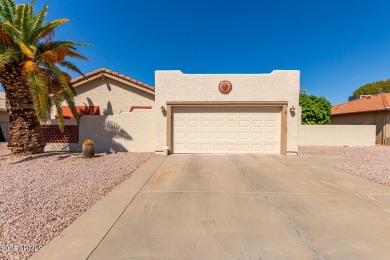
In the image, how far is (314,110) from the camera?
18562mm

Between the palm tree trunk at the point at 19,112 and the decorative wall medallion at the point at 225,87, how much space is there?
29.7ft

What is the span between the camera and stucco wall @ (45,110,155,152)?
1094 cm

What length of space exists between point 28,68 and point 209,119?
815 centimetres

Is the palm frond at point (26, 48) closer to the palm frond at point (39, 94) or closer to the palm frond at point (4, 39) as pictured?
the palm frond at point (39, 94)

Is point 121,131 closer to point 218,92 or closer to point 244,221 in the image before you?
point 218,92

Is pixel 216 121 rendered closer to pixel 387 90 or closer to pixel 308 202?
pixel 308 202

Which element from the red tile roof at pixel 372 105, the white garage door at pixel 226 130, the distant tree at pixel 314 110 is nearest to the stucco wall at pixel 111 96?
the white garage door at pixel 226 130

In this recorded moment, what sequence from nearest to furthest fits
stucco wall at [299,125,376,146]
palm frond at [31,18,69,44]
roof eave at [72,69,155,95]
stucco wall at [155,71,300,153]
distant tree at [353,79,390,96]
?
palm frond at [31,18,69,44] → stucco wall at [155,71,300,153] → roof eave at [72,69,155,95] → stucco wall at [299,125,376,146] → distant tree at [353,79,390,96]

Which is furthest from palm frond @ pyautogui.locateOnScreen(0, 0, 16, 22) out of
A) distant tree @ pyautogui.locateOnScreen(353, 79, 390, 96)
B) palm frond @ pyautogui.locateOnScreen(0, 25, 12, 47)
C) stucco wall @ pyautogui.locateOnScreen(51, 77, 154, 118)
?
distant tree @ pyautogui.locateOnScreen(353, 79, 390, 96)

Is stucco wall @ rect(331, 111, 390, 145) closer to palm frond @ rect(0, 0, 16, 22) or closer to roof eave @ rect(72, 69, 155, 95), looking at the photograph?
roof eave @ rect(72, 69, 155, 95)

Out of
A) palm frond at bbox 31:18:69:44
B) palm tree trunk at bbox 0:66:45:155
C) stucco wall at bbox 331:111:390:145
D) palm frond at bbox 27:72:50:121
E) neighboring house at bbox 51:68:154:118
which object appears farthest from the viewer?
stucco wall at bbox 331:111:390:145

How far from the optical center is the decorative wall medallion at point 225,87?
10.4 meters

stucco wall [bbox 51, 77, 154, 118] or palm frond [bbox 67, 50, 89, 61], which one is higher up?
palm frond [bbox 67, 50, 89, 61]

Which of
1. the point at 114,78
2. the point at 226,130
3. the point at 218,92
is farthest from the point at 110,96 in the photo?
the point at 226,130
